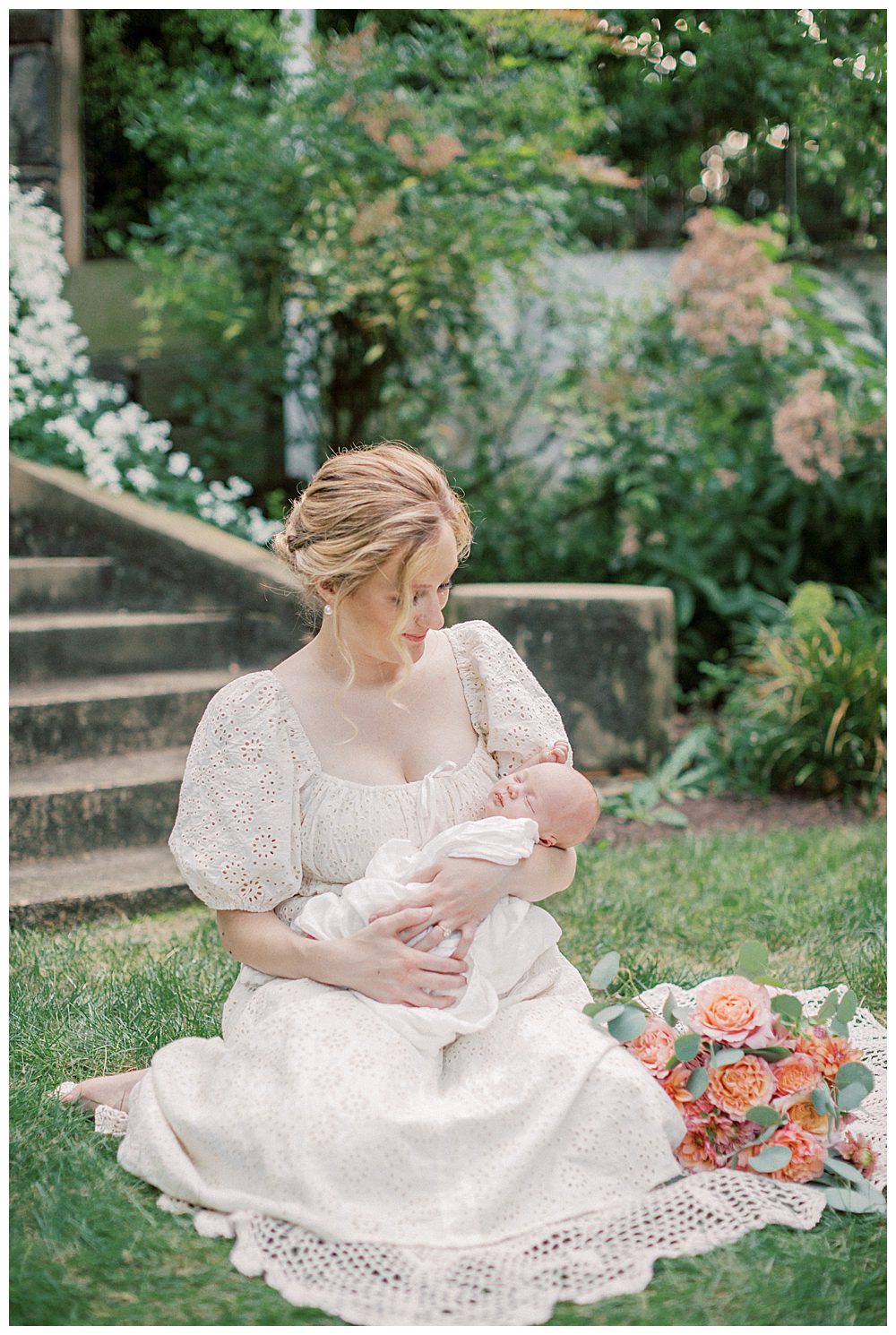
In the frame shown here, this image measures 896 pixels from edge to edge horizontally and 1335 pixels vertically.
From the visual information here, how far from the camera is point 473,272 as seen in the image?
5.86 m

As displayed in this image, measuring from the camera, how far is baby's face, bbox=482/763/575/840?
2.20 m

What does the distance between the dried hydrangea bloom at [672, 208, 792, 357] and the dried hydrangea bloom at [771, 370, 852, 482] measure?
0.38 m

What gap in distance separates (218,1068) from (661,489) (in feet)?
15.7

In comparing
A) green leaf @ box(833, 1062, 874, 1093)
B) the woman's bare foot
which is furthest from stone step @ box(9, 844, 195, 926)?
green leaf @ box(833, 1062, 874, 1093)

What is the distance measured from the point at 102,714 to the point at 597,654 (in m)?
1.95

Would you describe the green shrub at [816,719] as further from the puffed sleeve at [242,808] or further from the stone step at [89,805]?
the puffed sleeve at [242,808]

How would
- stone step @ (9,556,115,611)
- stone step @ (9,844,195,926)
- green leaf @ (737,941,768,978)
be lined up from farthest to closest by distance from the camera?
stone step @ (9,556,115,611)
stone step @ (9,844,195,926)
green leaf @ (737,941,768,978)

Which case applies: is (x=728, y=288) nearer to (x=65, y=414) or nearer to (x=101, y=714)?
(x=65, y=414)

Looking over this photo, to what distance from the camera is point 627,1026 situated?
85.6 inches

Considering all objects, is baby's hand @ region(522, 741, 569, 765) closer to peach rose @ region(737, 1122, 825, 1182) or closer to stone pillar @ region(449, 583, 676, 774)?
peach rose @ region(737, 1122, 825, 1182)

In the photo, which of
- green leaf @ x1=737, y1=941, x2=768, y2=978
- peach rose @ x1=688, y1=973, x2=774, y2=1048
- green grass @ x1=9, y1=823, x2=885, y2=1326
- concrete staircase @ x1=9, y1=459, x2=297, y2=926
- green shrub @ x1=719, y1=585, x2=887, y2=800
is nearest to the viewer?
green grass @ x1=9, y1=823, x2=885, y2=1326

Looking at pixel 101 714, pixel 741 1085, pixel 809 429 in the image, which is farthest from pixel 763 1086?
pixel 809 429

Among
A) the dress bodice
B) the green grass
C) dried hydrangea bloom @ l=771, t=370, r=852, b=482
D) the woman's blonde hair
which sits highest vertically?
dried hydrangea bloom @ l=771, t=370, r=852, b=482

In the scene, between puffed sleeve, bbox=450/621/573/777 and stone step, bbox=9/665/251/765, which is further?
stone step, bbox=9/665/251/765
